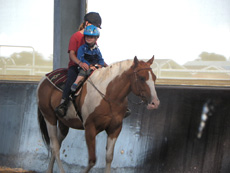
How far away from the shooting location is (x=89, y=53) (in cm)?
482

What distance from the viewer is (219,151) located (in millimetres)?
5094

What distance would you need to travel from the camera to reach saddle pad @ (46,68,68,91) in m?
5.20

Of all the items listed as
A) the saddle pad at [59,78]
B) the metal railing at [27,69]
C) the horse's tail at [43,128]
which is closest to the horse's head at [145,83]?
the saddle pad at [59,78]

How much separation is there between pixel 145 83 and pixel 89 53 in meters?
1.00

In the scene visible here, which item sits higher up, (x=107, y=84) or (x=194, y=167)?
(x=107, y=84)

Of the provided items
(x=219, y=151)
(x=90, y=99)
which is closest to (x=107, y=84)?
(x=90, y=99)

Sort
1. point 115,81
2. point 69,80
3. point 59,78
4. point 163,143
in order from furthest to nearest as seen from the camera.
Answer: point 163,143, point 59,78, point 69,80, point 115,81

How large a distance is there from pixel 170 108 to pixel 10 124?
2.96 meters

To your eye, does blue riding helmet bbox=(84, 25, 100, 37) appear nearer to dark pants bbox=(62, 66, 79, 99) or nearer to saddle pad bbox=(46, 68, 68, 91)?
dark pants bbox=(62, 66, 79, 99)

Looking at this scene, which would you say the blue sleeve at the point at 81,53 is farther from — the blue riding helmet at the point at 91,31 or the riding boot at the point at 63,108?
the riding boot at the point at 63,108

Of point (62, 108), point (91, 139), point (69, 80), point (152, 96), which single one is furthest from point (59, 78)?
point (152, 96)

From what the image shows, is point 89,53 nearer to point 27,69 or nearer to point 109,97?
point 109,97

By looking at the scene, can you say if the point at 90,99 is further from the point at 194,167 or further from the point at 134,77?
the point at 194,167

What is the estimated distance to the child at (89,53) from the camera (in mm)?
4734
